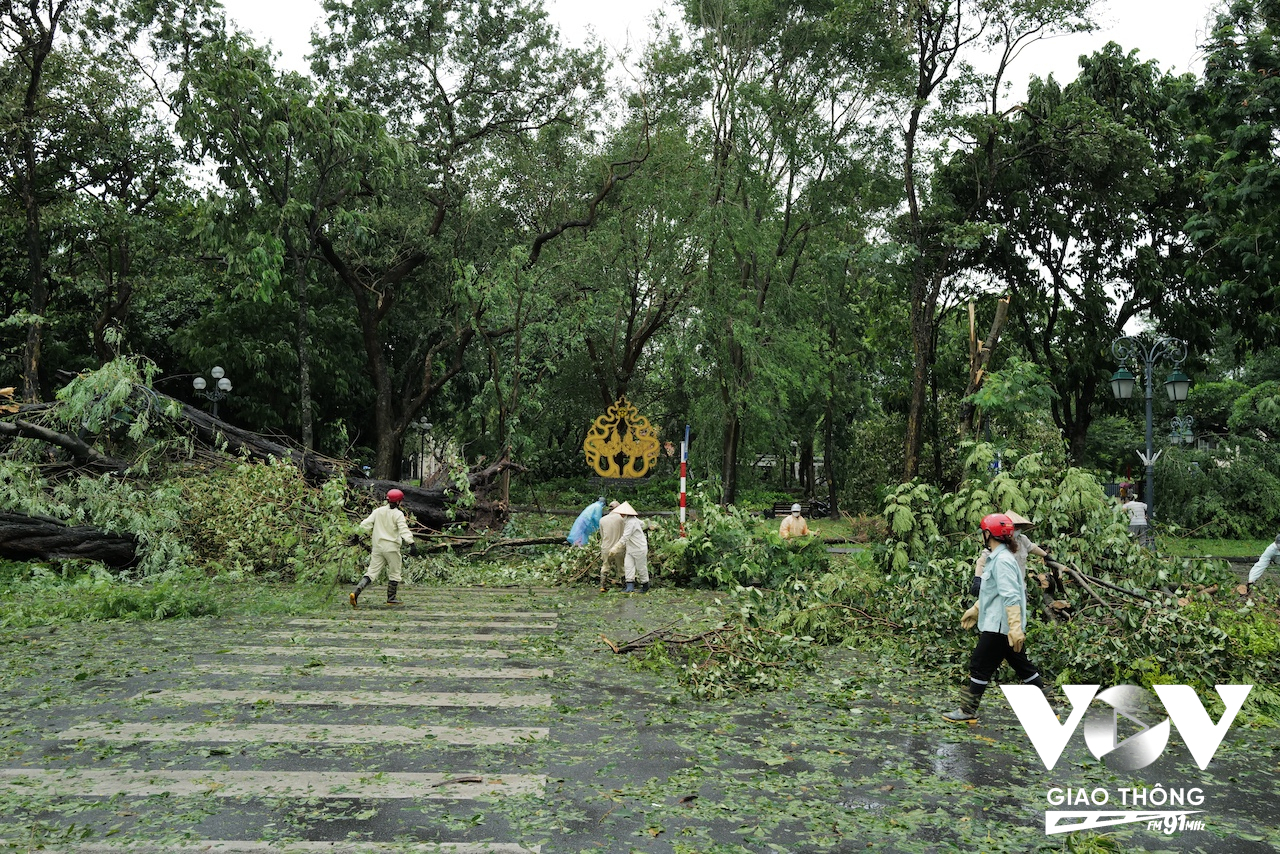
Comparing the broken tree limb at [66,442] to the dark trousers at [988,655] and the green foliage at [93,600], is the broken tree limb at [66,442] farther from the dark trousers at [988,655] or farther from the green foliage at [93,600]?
the dark trousers at [988,655]

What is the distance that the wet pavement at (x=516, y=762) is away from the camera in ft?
16.1

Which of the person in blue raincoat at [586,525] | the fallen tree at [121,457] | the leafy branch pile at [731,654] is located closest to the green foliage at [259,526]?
the fallen tree at [121,457]

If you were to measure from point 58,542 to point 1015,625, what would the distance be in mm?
12700

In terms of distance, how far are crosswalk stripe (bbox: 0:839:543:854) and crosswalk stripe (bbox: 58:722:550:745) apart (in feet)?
5.83

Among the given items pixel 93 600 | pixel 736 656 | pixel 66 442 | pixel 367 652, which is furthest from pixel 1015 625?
pixel 66 442

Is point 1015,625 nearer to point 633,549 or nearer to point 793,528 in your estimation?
point 633,549

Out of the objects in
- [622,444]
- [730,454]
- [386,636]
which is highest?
[622,444]

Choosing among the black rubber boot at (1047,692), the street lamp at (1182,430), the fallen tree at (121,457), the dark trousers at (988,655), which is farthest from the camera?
the street lamp at (1182,430)

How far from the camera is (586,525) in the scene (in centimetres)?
1661

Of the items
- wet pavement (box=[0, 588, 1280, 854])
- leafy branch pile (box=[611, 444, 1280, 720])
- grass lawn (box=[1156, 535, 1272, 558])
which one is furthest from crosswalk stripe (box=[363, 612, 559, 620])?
grass lawn (box=[1156, 535, 1272, 558])

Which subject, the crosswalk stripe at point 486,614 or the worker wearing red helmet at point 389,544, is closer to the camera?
the crosswalk stripe at point 486,614

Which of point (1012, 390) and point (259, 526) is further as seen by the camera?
point (1012, 390)

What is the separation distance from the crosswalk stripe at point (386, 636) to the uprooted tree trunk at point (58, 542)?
4952mm

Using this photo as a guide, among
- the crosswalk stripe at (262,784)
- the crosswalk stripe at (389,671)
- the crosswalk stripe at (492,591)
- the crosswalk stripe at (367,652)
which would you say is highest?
the crosswalk stripe at (492,591)
